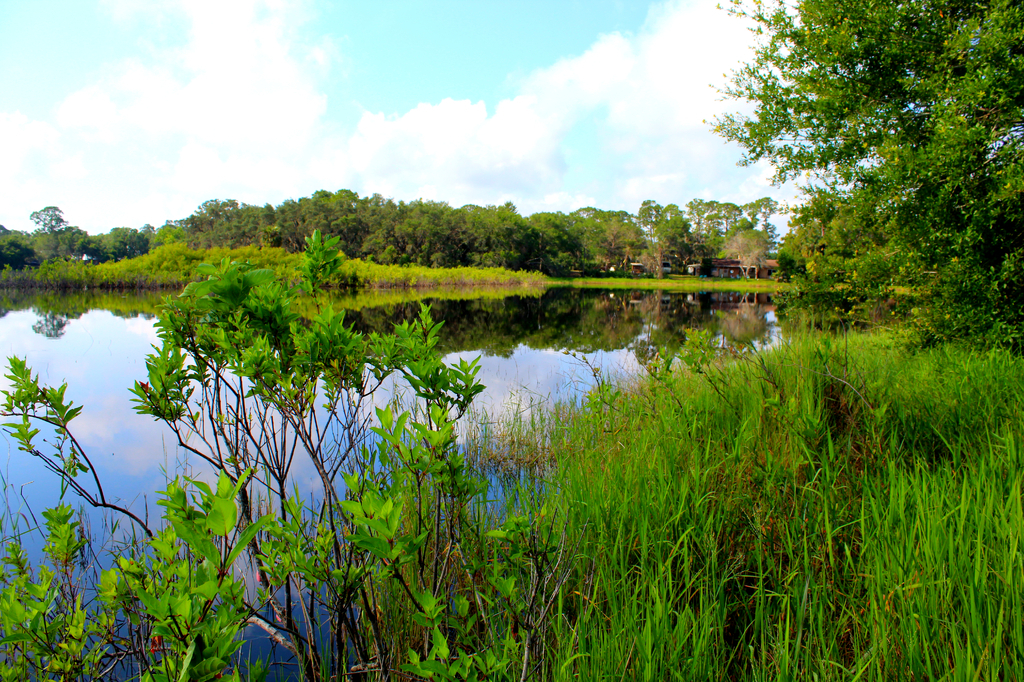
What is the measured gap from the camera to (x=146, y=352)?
732cm

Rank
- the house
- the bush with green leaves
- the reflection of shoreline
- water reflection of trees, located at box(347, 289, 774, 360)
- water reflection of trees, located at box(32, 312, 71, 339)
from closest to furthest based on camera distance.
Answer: the bush with green leaves < water reflection of trees, located at box(347, 289, 774, 360) < water reflection of trees, located at box(32, 312, 71, 339) < the reflection of shoreline < the house

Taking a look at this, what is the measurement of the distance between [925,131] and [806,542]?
6.30 metres

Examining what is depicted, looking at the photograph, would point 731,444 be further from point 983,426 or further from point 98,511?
point 98,511

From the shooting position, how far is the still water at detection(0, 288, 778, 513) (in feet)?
14.3

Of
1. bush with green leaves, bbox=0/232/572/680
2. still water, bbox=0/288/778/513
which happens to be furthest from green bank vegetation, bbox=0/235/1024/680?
still water, bbox=0/288/778/513

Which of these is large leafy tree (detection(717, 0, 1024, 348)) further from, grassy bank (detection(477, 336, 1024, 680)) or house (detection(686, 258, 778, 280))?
house (detection(686, 258, 778, 280))

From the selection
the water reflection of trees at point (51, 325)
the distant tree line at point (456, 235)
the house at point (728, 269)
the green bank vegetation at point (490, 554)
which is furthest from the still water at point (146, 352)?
the house at point (728, 269)

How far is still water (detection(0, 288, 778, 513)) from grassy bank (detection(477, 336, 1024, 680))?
10.4ft

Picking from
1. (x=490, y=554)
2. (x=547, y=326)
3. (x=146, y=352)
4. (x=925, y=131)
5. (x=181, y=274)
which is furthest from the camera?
(x=181, y=274)

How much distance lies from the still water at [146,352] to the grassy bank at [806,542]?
316 centimetres

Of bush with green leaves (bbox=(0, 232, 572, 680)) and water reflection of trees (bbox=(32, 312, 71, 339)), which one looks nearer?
bush with green leaves (bbox=(0, 232, 572, 680))

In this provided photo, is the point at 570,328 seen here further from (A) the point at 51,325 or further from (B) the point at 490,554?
(A) the point at 51,325

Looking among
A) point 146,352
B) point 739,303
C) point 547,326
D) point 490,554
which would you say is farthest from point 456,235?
point 490,554

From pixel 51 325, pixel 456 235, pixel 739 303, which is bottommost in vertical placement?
pixel 739 303
